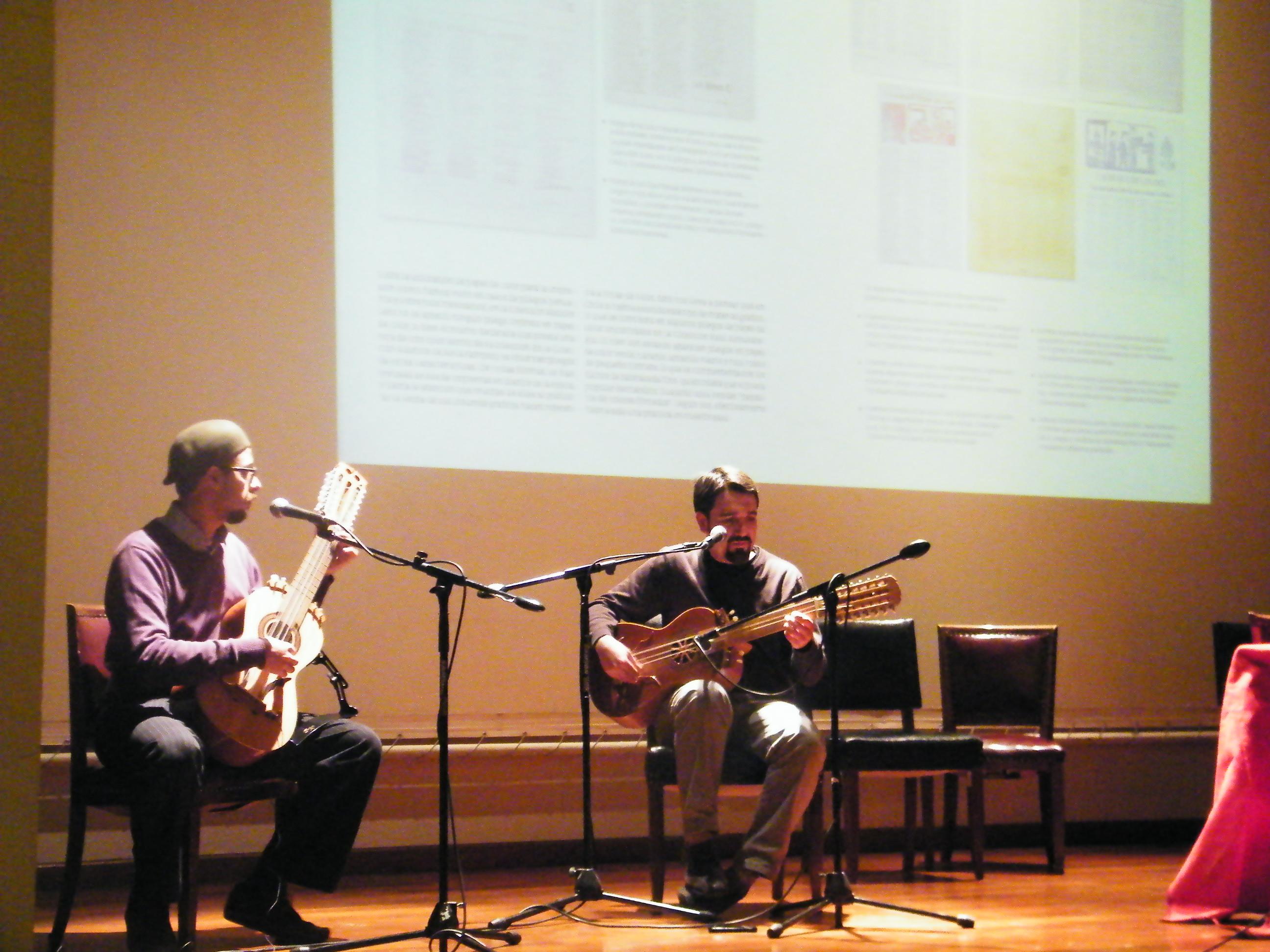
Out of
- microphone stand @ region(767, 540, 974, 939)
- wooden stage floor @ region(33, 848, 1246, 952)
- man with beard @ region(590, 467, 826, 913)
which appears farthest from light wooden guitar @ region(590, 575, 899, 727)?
wooden stage floor @ region(33, 848, 1246, 952)

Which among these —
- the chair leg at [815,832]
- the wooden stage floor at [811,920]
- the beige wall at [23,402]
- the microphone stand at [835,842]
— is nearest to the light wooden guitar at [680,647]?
the microphone stand at [835,842]

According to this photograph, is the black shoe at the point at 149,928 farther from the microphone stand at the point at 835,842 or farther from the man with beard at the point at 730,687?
the microphone stand at the point at 835,842

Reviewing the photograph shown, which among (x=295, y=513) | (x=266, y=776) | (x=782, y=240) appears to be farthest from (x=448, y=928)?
(x=782, y=240)

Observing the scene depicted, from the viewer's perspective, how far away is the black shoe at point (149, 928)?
2.72 metres

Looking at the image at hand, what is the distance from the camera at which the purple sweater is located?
9.09ft

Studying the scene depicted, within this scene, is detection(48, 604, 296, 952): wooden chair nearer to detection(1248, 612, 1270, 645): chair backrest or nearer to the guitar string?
the guitar string

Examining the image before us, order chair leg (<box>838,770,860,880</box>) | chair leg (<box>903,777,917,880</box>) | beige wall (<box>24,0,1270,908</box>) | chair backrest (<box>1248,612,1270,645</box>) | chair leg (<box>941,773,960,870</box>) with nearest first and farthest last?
chair backrest (<box>1248,612,1270,645</box>) → beige wall (<box>24,0,1270,908</box>) → chair leg (<box>838,770,860,880</box>) → chair leg (<box>903,777,917,880</box>) → chair leg (<box>941,773,960,870</box>)

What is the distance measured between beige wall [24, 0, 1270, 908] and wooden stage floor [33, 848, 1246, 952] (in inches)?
17.2

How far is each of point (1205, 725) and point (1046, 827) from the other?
1234mm

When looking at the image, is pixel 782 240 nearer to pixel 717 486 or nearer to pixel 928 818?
pixel 717 486

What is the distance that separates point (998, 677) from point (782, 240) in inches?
67.0

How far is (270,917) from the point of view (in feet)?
9.86

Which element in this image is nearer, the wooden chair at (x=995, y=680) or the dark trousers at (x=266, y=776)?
the dark trousers at (x=266, y=776)

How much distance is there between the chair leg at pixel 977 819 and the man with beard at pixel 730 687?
859 mm
